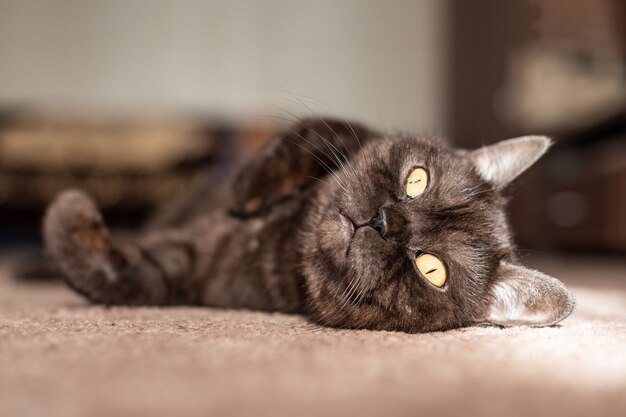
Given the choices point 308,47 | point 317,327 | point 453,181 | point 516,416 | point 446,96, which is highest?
point 308,47

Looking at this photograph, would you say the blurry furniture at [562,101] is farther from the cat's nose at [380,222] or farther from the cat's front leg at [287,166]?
the cat's nose at [380,222]

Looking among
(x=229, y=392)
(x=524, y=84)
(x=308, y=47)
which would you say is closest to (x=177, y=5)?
(x=308, y=47)

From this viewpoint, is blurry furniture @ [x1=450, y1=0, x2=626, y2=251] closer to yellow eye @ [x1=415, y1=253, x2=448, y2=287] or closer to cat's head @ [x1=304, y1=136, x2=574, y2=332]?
→ cat's head @ [x1=304, y1=136, x2=574, y2=332]

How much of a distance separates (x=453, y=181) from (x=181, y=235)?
670 mm

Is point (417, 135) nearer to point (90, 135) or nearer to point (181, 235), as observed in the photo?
point (181, 235)

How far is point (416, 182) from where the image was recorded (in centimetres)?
105

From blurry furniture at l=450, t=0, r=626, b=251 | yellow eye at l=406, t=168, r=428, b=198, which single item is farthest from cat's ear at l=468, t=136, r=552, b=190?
blurry furniture at l=450, t=0, r=626, b=251

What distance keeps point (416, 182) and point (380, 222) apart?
→ 147mm

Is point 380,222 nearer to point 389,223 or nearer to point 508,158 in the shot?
point 389,223

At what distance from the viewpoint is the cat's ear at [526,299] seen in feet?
3.10

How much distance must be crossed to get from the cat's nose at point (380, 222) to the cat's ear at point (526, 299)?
0.25 meters

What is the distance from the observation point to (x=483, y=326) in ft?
3.32

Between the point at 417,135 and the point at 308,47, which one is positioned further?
the point at 308,47

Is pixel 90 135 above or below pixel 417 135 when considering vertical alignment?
below
